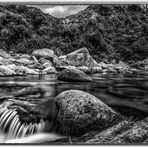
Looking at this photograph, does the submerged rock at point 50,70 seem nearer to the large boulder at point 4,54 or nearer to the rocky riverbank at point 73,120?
the rocky riverbank at point 73,120

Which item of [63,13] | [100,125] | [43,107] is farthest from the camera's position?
[63,13]

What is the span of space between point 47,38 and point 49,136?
1.11 metres

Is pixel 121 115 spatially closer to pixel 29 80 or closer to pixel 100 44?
pixel 100 44

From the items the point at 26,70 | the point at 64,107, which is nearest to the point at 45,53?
the point at 26,70

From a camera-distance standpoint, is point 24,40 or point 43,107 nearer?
point 43,107

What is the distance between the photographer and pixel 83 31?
280cm

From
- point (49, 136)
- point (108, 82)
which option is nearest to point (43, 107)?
point (49, 136)

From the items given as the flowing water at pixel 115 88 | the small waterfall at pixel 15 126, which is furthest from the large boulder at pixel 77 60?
the small waterfall at pixel 15 126

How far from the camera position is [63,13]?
271 cm

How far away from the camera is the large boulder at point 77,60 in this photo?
Result: 266 centimetres

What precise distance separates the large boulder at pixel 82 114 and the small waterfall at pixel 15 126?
22 centimetres

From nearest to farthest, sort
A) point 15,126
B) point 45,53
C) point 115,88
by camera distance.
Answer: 1. point 15,126
2. point 115,88
3. point 45,53

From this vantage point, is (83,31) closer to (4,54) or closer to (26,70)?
(26,70)

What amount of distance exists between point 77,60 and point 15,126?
3.18 ft
